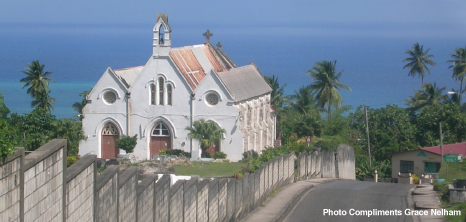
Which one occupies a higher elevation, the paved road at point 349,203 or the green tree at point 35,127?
the green tree at point 35,127

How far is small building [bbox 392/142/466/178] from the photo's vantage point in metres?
48.1

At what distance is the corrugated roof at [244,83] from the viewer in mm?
52219

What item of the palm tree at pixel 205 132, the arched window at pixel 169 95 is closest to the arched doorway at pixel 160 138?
the arched window at pixel 169 95

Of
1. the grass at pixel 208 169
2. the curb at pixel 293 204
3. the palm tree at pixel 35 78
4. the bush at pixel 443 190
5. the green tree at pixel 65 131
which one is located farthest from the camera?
the palm tree at pixel 35 78

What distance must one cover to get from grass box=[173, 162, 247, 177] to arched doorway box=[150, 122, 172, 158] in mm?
5475

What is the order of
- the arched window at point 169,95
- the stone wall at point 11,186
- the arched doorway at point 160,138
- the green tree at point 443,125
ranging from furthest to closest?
the green tree at point 443,125 → the arched window at point 169,95 → the arched doorway at point 160,138 → the stone wall at point 11,186

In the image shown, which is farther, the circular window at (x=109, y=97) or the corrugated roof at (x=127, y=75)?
the corrugated roof at (x=127, y=75)

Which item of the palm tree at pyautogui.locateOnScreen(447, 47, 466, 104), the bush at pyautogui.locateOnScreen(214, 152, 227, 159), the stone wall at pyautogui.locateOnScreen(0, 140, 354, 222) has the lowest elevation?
the bush at pyautogui.locateOnScreen(214, 152, 227, 159)

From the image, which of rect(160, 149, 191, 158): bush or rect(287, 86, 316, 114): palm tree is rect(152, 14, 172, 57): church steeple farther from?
rect(287, 86, 316, 114): palm tree

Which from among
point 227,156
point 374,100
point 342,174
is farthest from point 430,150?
point 374,100

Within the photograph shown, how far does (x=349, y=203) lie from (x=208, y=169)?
21.2 metres

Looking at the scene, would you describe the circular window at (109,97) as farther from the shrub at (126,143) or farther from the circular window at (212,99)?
the circular window at (212,99)

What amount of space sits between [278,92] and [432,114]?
1818 cm

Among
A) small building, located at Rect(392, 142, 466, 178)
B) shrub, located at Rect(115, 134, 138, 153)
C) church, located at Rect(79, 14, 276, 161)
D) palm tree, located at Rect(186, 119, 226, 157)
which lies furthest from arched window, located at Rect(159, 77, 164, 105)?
small building, located at Rect(392, 142, 466, 178)
